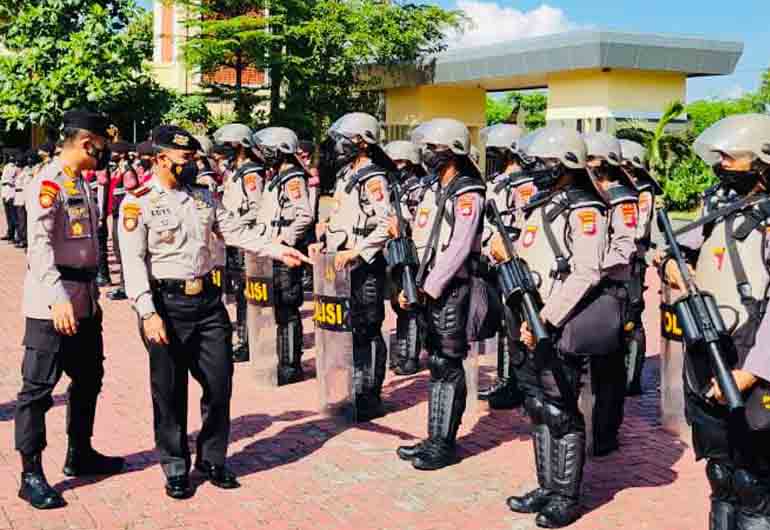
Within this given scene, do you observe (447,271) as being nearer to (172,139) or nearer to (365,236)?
(365,236)

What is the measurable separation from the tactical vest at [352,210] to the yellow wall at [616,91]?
13163 mm

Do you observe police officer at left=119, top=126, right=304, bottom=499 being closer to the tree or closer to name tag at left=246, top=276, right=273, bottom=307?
name tag at left=246, top=276, right=273, bottom=307

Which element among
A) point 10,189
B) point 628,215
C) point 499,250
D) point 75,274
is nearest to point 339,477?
point 499,250

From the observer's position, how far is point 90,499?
5.30 metres

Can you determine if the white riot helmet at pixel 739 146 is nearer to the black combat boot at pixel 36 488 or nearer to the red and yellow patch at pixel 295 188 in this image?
the black combat boot at pixel 36 488

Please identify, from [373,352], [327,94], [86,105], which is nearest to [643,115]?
[327,94]

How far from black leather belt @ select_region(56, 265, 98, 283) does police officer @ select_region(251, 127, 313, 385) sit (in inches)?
102

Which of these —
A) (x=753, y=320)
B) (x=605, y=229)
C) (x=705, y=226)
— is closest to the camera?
→ (x=753, y=320)

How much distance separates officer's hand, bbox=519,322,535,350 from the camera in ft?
15.8

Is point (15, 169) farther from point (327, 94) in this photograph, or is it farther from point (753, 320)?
point (753, 320)

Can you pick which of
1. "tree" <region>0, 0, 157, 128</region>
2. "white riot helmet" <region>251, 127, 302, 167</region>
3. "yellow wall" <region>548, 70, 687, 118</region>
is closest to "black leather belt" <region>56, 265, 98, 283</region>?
"white riot helmet" <region>251, 127, 302, 167</region>

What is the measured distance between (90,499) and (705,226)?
11.7 feet

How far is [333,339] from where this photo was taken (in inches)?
268

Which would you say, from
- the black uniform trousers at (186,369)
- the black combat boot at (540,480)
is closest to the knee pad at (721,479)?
the black combat boot at (540,480)
